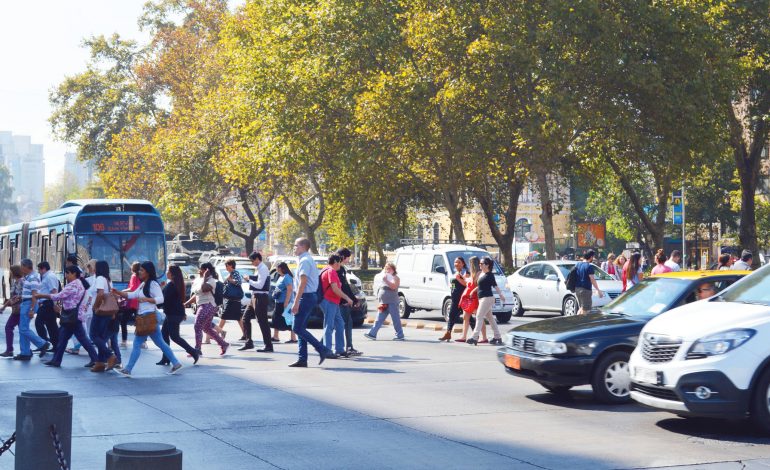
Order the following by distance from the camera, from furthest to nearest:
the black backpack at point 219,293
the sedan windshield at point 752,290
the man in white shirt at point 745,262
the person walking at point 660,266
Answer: the person walking at point 660,266 < the man in white shirt at point 745,262 < the black backpack at point 219,293 < the sedan windshield at point 752,290

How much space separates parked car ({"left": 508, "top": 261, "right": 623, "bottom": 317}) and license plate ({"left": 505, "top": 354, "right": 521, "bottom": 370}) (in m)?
14.5

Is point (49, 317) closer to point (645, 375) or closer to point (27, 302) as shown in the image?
point (27, 302)

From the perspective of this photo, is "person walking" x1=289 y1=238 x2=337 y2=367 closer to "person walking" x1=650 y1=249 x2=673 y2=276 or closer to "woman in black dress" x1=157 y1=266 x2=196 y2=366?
"woman in black dress" x1=157 y1=266 x2=196 y2=366

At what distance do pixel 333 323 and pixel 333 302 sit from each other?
0.42 meters

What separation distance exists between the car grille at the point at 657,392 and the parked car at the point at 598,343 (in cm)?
121

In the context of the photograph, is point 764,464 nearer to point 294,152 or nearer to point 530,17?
point 530,17

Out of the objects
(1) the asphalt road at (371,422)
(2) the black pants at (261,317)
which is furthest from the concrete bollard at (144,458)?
(2) the black pants at (261,317)

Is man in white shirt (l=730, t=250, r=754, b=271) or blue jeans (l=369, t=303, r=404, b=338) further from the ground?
man in white shirt (l=730, t=250, r=754, b=271)

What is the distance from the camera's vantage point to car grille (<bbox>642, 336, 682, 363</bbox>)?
10.4 metres

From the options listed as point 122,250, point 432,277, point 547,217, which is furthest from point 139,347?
point 547,217

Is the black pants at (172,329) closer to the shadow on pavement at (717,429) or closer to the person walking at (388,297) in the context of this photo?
the person walking at (388,297)

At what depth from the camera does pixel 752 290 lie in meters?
11.1

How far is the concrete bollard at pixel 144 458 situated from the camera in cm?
500

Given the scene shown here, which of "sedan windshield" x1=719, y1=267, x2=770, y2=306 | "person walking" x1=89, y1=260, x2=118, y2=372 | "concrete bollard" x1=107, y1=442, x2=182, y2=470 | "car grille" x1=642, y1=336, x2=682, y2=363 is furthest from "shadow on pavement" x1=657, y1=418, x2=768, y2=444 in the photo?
"person walking" x1=89, y1=260, x2=118, y2=372
